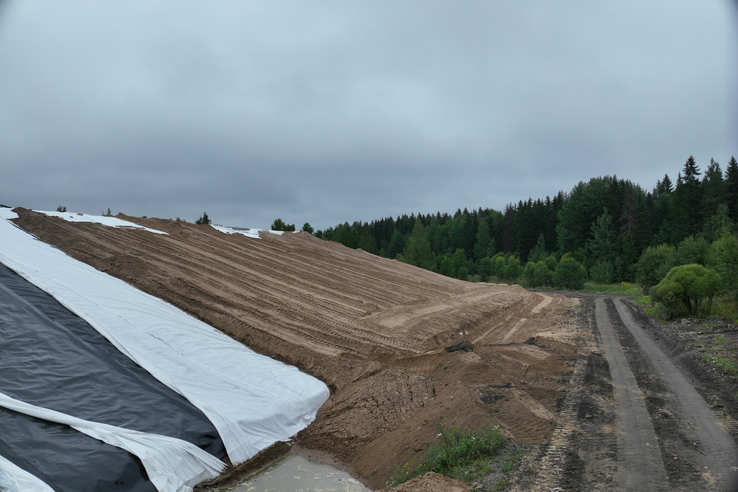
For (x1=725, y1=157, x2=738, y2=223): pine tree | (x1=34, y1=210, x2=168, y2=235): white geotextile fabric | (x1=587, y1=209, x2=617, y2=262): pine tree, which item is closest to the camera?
(x1=34, y1=210, x2=168, y2=235): white geotextile fabric

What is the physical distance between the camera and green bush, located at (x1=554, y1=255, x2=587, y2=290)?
45.2 meters

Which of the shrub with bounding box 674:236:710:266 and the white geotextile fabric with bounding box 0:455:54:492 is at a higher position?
the shrub with bounding box 674:236:710:266

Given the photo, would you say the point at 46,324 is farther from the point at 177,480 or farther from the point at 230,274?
the point at 230,274

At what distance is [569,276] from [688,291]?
90.8ft

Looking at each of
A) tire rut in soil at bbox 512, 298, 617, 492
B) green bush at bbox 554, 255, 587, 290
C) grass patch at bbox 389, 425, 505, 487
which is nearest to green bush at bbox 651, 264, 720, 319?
tire rut in soil at bbox 512, 298, 617, 492

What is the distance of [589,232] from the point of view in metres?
64.6

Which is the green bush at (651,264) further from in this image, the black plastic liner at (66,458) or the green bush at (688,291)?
the black plastic liner at (66,458)

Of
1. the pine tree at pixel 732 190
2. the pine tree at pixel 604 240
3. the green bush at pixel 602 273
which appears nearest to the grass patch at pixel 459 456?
the green bush at pixel 602 273

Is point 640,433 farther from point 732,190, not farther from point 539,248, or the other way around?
point 539,248

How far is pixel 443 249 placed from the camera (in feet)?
285

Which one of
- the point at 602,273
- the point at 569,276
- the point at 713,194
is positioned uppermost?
the point at 713,194

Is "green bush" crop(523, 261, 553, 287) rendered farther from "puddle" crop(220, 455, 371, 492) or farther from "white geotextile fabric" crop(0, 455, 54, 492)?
"white geotextile fabric" crop(0, 455, 54, 492)

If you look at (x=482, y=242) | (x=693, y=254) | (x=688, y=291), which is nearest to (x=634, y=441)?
(x=688, y=291)

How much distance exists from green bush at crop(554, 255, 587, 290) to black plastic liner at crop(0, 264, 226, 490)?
43.8 metres
